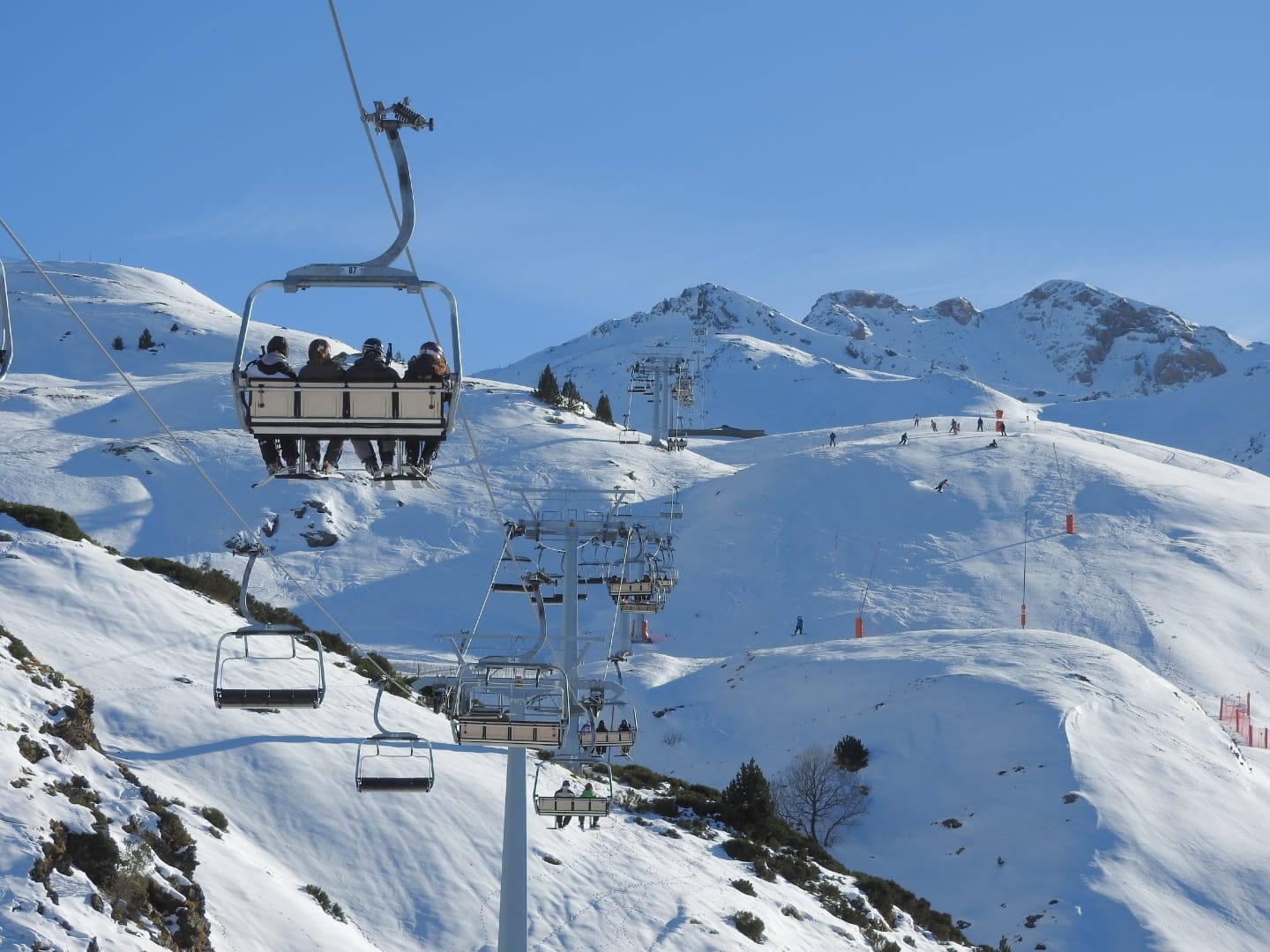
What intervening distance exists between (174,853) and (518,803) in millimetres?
5047

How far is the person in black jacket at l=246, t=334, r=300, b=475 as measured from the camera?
10.7 metres

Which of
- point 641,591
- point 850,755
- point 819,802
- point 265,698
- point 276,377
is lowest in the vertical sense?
point 819,802

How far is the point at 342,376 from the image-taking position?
10.6 metres

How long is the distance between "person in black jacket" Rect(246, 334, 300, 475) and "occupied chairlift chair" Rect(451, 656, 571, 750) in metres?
6.31

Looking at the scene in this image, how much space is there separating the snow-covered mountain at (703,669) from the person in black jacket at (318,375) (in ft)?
27.8

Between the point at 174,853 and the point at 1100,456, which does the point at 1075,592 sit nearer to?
the point at 1100,456

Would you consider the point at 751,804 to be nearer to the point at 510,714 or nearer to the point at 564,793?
the point at 564,793

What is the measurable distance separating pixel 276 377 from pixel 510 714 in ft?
28.4

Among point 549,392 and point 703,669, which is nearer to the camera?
point 703,669

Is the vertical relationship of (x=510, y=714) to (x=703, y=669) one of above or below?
above

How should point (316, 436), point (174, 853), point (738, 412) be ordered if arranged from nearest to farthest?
point (316, 436), point (174, 853), point (738, 412)

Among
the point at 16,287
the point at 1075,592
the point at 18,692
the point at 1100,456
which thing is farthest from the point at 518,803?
the point at 16,287

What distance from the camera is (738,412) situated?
15275 centimetres

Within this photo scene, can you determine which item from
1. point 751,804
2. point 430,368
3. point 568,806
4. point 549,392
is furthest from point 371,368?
point 549,392
